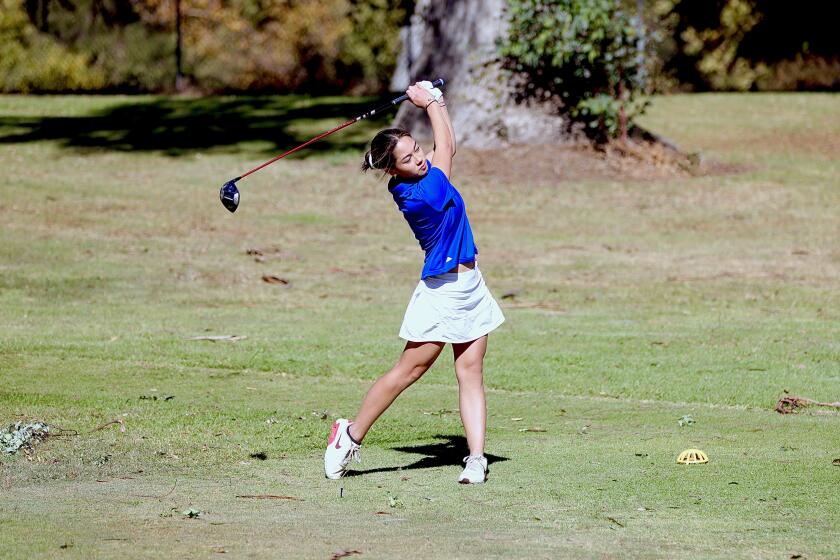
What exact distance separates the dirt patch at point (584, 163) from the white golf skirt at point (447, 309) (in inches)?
546

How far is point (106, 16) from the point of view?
132 ft

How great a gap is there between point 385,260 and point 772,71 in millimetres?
22146

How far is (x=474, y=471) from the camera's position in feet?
21.7

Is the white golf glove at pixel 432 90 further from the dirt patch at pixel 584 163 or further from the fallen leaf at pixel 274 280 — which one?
the dirt patch at pixel 584 163

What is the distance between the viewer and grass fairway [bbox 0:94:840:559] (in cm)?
594

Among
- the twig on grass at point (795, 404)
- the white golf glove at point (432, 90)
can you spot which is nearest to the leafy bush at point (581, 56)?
the twig on grass at point (795, 404)

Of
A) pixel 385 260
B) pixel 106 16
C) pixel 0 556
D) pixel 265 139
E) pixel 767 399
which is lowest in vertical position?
pixel 106 16

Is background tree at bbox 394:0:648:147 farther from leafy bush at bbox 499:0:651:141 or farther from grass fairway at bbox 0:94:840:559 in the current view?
grass fairway at bbox 0:94:840:559

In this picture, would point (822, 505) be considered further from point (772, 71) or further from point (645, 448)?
point (772, 71)

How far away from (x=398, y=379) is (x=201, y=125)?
60.9 ft

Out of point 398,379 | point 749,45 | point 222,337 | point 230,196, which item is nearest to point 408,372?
point 398,379

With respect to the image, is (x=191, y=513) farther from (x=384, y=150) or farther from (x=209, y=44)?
(x=209, y=44)

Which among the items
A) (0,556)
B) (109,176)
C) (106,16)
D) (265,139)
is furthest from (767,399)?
(106,16)

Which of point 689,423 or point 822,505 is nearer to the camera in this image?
point 822,505
